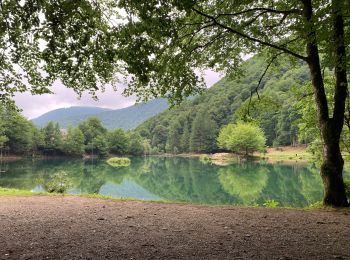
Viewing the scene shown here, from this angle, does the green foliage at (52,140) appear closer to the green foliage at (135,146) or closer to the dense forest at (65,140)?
the dense forest at (65,140)

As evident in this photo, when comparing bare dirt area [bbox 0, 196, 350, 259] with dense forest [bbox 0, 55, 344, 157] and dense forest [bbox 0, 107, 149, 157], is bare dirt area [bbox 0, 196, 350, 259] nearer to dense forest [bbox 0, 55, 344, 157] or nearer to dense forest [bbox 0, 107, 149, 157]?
dense forest [bbox 0, 55, 344, 157]

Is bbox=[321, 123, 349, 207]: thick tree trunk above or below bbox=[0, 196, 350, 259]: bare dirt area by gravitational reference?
above

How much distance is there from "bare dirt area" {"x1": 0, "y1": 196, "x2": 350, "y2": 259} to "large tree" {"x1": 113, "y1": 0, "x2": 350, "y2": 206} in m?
2.73

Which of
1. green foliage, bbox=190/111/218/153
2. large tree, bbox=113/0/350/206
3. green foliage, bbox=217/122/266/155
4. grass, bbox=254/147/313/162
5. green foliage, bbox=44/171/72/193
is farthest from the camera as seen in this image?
green foliage, bbox=190/111/218/153

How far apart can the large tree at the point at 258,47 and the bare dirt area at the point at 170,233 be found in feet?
8.95

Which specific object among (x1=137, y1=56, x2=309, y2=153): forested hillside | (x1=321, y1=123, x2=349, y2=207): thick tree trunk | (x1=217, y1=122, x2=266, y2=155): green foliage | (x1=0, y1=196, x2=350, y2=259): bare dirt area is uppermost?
(x1=137, y1=56, x2=309, y2=153): forested hillside

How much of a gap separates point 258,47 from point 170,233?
908cm

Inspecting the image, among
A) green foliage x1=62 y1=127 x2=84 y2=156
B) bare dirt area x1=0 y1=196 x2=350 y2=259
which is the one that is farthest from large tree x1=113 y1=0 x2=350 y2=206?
green foliage x1=62 y1=127 x2=84 y2=156

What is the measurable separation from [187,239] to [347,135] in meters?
13.5

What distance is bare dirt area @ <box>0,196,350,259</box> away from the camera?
5.67 metres

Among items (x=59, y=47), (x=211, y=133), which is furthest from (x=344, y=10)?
(x=211, y=133)

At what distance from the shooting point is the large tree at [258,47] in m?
9.52

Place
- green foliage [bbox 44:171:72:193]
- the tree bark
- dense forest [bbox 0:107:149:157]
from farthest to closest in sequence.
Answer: dense forest [bbox 0:107:149:157], green foliage [bbox 44:171:72:193], the tree bark

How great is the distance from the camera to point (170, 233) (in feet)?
23.4
